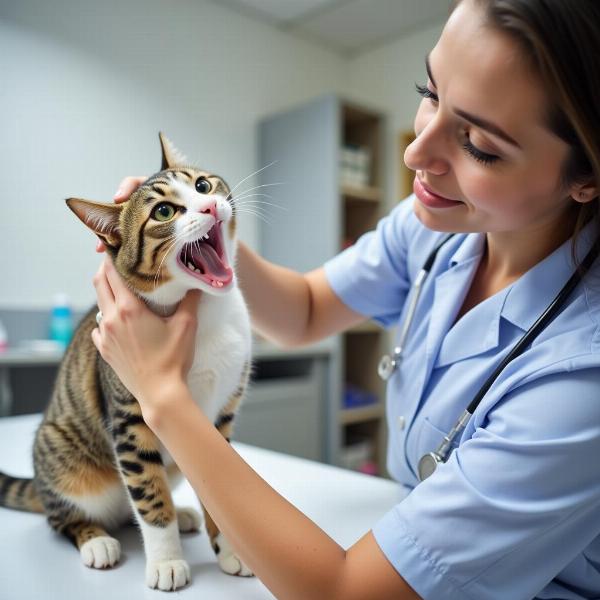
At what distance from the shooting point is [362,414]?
3068 millimetres

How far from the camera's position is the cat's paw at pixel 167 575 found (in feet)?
2.22

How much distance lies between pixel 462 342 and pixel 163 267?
0.43m

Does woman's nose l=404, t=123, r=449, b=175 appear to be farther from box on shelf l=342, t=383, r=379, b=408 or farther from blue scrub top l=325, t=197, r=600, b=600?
box on shelf l=342, t=383, r=379, b=408

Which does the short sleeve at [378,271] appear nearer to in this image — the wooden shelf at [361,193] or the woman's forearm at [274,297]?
the woman's forearm at [274,297]

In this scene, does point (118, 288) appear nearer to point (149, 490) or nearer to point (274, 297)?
point (149, 490)

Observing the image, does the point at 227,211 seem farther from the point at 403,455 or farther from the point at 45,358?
the point at 45,358

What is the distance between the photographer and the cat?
2.42 feet

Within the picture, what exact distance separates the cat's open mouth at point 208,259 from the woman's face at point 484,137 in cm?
29

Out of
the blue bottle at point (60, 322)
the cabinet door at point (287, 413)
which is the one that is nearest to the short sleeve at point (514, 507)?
the cabinet door at point (287, 413)

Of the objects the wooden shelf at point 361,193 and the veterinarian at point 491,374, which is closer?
the veterinarian at point 491,374

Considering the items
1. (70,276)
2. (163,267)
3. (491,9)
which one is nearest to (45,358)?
(70,276)

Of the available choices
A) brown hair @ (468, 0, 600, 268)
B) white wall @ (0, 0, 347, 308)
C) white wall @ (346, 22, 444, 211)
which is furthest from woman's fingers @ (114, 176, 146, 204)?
Answer: white wall @ (346, 22, 444, 211)

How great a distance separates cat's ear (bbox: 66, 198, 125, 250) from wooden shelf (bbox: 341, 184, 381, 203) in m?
2.29

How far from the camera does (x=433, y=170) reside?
0.68 metres
